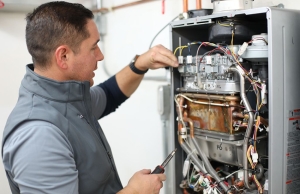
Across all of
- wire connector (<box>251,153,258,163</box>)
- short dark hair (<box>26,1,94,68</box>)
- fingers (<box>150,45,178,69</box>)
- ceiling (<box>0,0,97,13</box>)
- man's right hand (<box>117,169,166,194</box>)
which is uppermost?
ceiling (<box>0,0,97,13</box>)

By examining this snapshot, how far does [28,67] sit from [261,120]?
2.49 ft

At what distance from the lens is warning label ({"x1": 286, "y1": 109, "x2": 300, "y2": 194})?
1.07m

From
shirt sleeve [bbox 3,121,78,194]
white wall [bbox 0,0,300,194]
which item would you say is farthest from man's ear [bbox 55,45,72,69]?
white wall [bbox 0,0,300,194]

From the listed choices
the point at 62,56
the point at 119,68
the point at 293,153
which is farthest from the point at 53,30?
the point at 119,68

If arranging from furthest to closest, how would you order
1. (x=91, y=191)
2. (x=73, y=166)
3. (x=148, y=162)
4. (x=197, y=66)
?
1. (x=148, y=162)
2. (x=197, y=66)
3. (x=91, y=191)
4. (x=73, y=166)

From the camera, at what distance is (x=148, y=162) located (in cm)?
217

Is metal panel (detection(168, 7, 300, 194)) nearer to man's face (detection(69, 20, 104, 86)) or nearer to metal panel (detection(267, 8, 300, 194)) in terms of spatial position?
metal panel (detection(267, 8, 300, 194))

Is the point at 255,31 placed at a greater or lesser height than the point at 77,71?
greater

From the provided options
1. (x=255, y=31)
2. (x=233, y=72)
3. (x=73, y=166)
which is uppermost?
(x=255, y=31)

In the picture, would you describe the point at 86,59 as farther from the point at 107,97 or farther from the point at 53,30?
the point at 107,97

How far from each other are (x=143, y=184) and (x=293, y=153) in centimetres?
48

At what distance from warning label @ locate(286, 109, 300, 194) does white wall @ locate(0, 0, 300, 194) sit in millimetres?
977

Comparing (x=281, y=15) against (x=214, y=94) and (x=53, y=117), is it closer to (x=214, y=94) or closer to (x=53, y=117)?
(x=214, y=94)

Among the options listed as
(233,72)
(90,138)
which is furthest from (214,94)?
(90,138)
